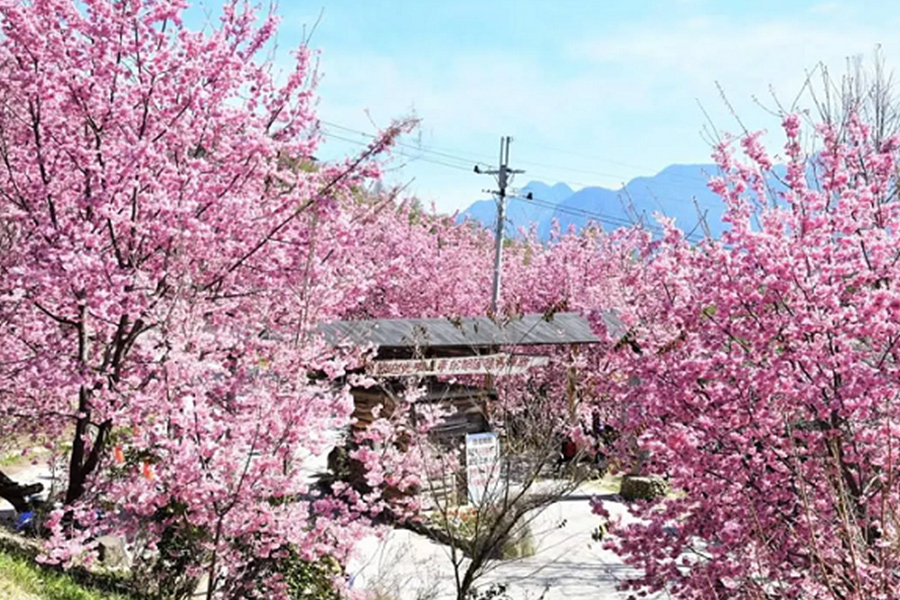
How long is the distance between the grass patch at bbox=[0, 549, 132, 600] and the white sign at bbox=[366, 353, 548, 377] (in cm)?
494

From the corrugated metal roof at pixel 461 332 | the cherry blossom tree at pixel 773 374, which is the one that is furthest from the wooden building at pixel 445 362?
the cherry blossom tree at pixel 773 374

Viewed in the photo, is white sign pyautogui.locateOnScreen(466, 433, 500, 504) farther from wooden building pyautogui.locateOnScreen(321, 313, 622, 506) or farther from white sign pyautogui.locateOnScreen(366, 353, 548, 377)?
white sign pyautogui.locateOnScreen(366, 353, 548, 377)

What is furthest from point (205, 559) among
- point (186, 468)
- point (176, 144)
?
point (176, 144)

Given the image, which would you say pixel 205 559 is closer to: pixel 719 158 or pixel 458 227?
pixel 719 158

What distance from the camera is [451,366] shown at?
12695mm

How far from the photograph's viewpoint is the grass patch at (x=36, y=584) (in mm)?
6605

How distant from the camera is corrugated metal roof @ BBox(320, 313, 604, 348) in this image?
12609mm

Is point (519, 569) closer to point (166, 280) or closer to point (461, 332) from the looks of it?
point (461, 332)

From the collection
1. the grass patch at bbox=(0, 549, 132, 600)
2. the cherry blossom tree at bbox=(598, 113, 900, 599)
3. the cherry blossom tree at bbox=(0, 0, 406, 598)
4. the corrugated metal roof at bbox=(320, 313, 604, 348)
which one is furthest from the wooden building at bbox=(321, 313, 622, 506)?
the cherry blossom tree at bbox=(598, 113, 900, 599)

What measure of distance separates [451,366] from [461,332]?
2.02 meters

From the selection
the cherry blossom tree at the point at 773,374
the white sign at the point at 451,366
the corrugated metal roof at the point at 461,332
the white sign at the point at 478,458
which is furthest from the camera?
the corrugated metal roof at the point at 461,332

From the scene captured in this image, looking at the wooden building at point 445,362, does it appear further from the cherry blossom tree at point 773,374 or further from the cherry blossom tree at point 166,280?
the cherry blossom tree at point 773,374

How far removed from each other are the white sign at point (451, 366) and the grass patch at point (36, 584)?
4.94m

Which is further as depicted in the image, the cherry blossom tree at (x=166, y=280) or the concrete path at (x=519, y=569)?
the concrete path at (x=519, y=569)
